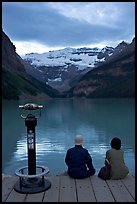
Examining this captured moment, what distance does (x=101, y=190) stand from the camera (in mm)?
5680

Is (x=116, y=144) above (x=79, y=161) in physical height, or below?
above

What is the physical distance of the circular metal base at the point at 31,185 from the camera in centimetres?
566

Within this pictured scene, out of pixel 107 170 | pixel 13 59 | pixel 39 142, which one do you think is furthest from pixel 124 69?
pixel 107 170

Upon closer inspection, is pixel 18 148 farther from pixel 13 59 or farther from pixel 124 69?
pixel 124 69

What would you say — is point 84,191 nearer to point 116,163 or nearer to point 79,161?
point 79,161

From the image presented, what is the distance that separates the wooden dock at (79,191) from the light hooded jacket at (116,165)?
0.13 metres

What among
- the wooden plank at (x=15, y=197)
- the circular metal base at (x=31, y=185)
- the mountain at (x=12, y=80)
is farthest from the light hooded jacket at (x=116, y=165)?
the mountain at (x=12, y=80)

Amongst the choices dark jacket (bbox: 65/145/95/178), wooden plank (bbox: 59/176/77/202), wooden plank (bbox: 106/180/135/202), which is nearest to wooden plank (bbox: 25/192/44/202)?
wooden plank (bbox: 59/176/77/202)

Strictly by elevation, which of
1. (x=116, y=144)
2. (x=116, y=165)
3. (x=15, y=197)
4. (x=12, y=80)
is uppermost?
(x=12, y=80)

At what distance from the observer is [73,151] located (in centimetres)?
653

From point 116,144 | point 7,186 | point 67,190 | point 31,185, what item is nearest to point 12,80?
point 116,144

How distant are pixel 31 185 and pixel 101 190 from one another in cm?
123

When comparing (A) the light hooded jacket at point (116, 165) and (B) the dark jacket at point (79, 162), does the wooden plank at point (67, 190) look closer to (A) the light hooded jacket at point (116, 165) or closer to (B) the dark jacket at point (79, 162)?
(B) the dark jacket at point (79, 162)

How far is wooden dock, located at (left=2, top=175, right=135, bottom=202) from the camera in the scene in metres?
5.26
